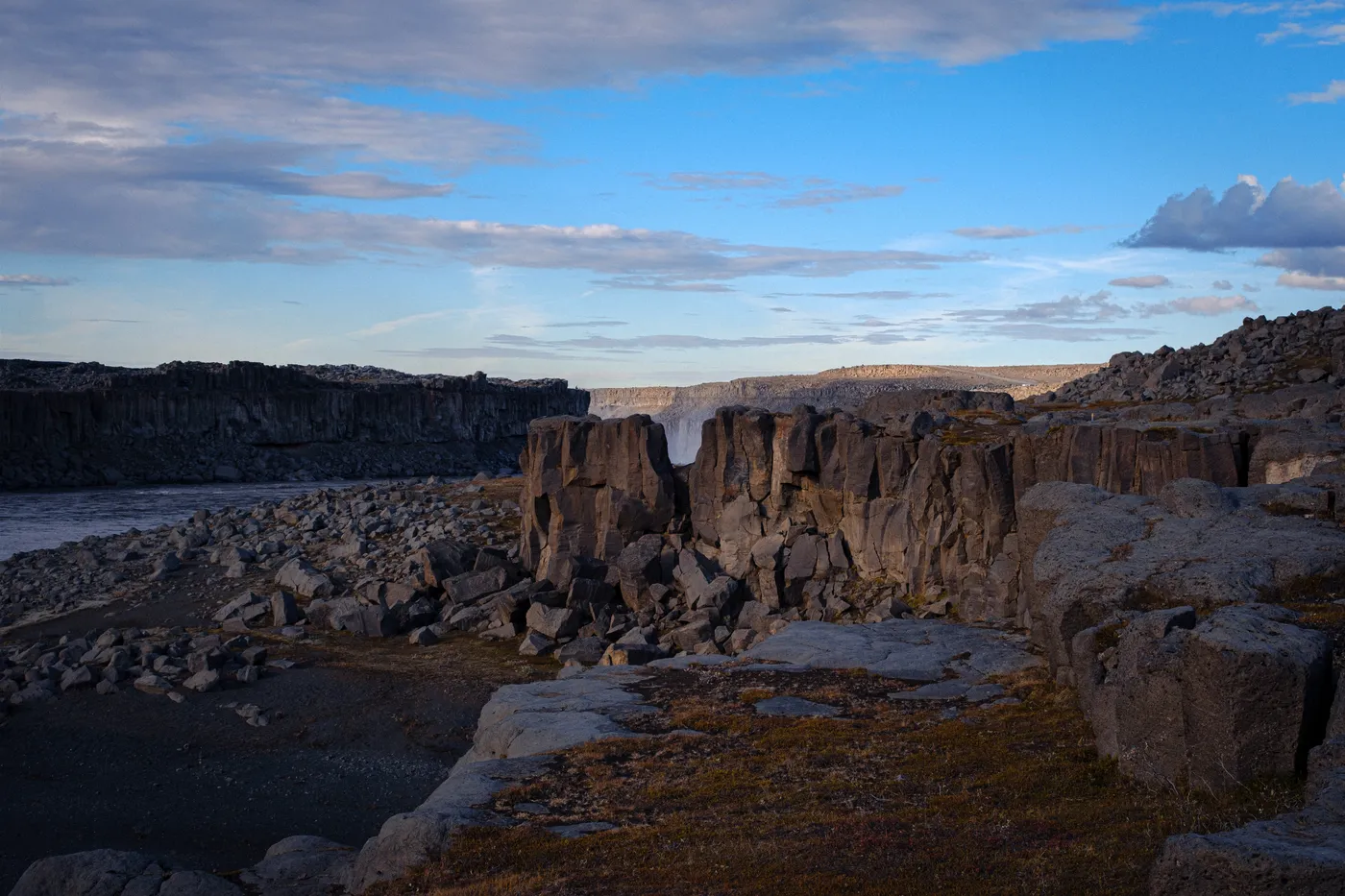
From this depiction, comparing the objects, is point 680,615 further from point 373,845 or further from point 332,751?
point 373,845

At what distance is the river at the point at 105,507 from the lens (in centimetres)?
7650

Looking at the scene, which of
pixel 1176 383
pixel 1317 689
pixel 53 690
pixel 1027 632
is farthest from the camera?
pixel 1176 383

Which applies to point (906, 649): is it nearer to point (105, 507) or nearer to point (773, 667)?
point (773, 667)

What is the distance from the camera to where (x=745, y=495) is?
42.6 meters

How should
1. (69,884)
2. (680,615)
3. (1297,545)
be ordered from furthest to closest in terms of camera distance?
(680,615)
(1297,545)
(69,884)

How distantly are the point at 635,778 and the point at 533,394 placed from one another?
Answer: 157130 millimetres

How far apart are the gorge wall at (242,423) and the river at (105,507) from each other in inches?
308

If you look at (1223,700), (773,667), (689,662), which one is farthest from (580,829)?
(689,662)

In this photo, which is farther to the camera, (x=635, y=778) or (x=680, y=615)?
(x=680, y=615)

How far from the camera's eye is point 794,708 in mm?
20844

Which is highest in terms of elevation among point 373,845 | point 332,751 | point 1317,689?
point 1317,689

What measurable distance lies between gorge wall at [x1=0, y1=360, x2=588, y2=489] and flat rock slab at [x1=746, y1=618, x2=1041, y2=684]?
108306 mm

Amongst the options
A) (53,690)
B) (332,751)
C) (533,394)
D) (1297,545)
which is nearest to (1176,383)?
(1297,545)

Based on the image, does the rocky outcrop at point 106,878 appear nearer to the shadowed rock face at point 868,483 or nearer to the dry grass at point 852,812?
the dry grass at point 852,812
